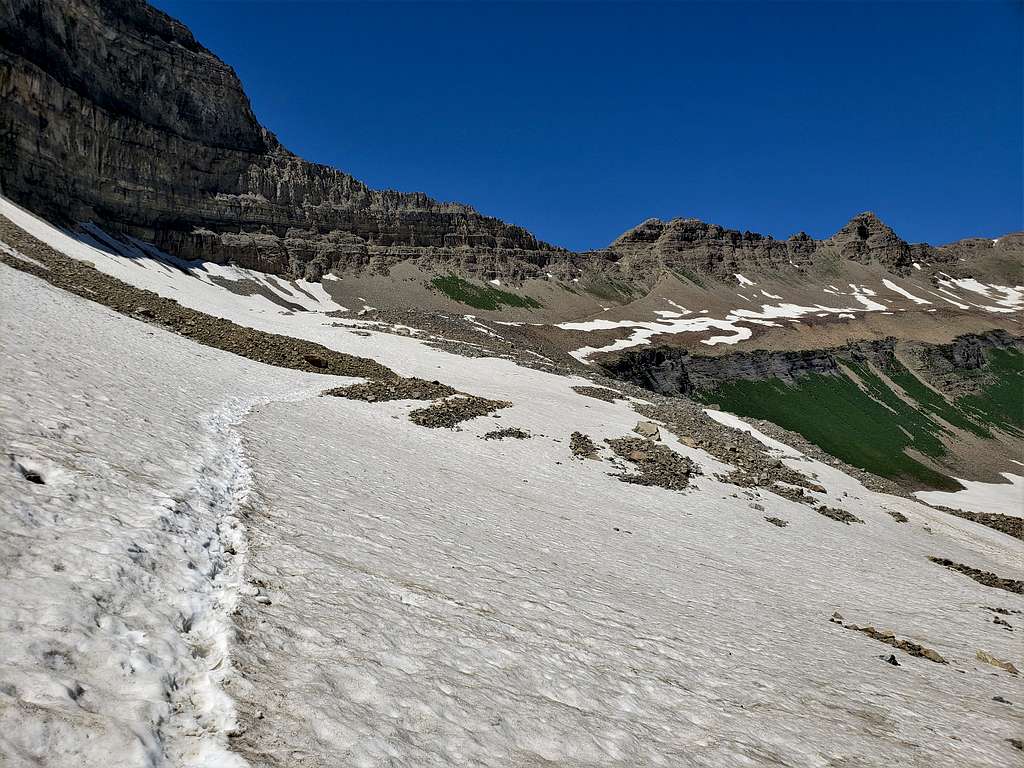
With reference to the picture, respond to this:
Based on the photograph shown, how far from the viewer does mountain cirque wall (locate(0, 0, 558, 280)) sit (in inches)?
3206

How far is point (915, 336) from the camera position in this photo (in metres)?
98.0

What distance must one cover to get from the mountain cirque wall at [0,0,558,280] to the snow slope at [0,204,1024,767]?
91.5m

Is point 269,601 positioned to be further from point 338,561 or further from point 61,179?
point 61,179

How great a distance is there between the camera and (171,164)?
10925 cm

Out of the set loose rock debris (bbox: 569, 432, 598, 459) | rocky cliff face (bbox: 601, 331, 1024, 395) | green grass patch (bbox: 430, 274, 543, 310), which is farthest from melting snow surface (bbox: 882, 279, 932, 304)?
loose rock debris (bbox: 569, 432, 598, 459)

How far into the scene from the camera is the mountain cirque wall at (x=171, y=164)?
267 feet

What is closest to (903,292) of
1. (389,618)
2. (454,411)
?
(454,411)

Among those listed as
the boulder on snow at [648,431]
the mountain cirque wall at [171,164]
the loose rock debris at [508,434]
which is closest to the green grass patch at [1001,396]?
the boulder on snow at [648,431]

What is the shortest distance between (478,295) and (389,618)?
128283 millimetres

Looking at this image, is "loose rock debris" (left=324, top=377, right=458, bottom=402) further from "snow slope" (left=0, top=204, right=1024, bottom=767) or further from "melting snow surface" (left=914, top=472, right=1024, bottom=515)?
"melting snow surface" (left=914, top=472, right=1024, bottom=515)

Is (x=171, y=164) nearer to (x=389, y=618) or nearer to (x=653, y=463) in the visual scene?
(x=653, y=463)

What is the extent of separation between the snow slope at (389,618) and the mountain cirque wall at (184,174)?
8988cm

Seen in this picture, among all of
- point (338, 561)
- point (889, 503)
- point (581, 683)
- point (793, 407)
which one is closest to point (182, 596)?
point (338, 561)

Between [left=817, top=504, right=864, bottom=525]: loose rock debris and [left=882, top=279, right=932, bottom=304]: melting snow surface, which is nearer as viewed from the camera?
[left=817, top=504, right=864, bottom=525]: loose rock debris
